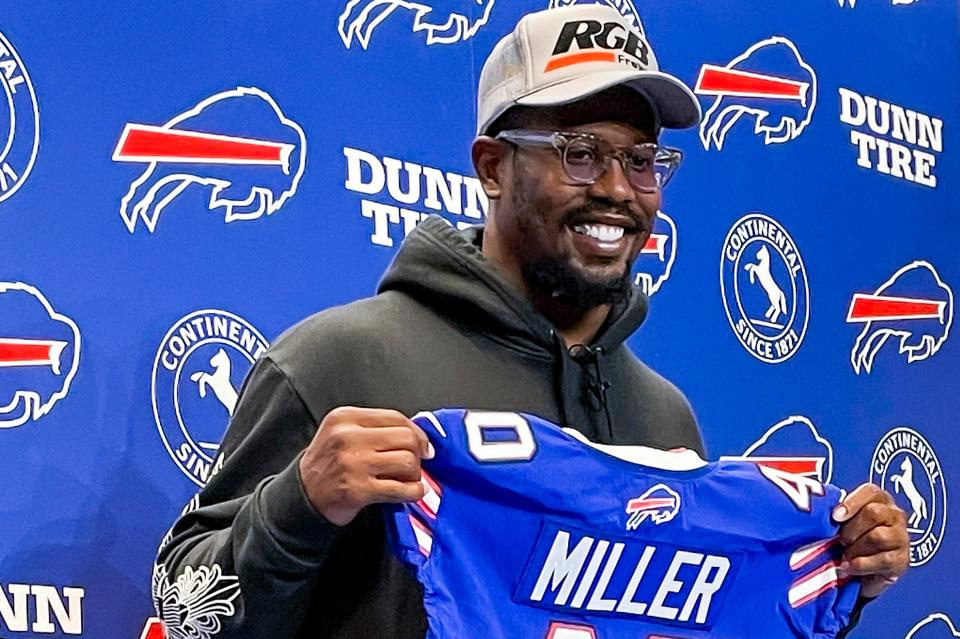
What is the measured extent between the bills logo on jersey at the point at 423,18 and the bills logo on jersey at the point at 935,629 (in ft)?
3.62

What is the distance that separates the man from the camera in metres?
1.18

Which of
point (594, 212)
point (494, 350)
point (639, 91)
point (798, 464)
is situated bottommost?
point (798, 464)

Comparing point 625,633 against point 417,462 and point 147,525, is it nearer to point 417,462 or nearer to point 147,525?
point 417,462

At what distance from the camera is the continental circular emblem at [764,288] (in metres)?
2.18

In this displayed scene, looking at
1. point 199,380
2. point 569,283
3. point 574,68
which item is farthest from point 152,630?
point 574,68

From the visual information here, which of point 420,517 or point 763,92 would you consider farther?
point 763,92

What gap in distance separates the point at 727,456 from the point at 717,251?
29cm

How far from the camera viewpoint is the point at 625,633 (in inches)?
50.1

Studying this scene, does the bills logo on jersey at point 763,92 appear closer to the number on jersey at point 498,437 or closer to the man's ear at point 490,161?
the man's ear at point 490,161

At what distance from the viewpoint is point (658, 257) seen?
209 centimetres

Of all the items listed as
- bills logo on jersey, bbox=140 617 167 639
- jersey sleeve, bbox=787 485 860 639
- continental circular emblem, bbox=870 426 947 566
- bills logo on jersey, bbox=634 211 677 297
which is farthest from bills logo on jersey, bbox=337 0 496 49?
continental circular emblem, bbox=870 426 947 566

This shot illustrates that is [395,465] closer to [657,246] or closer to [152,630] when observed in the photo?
[152,630]

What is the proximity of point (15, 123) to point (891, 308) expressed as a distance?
4.57 feet

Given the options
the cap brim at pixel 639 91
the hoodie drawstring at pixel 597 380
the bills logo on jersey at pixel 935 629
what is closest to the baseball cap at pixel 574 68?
the cap brim at pixel 639 91
